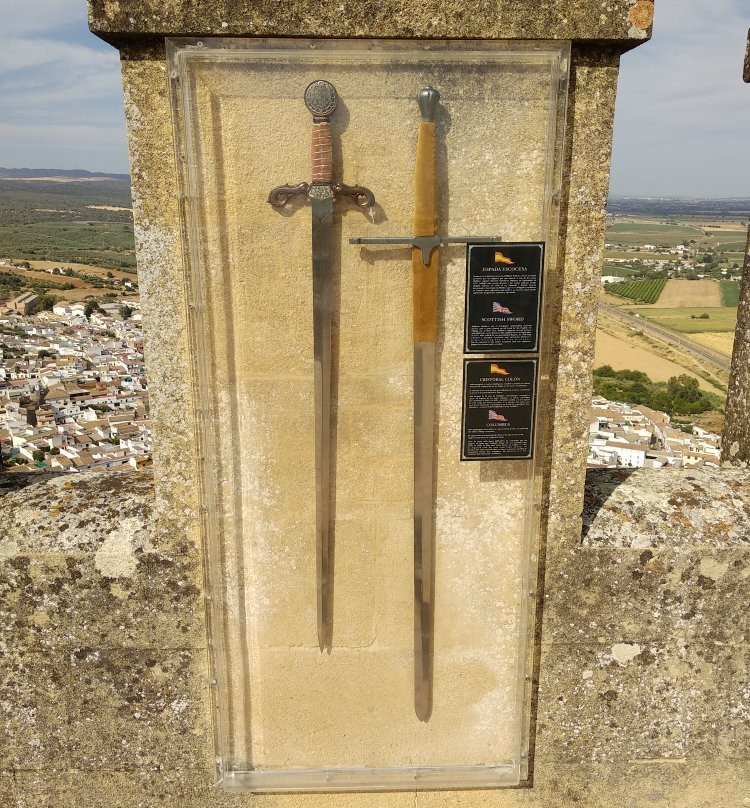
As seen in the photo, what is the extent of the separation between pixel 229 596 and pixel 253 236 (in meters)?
1.64

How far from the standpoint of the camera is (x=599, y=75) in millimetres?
2504

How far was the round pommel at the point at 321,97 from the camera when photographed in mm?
2430

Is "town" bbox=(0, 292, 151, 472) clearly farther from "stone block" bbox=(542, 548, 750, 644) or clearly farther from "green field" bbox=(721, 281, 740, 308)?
"green field" bbox=(721, 281, 740, 308)

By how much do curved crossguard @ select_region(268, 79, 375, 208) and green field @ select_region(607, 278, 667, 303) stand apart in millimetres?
72341

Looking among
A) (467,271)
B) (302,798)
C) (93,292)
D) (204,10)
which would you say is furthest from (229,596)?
(93,292)

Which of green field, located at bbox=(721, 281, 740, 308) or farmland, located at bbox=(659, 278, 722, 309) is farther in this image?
farmland, located at bbox=(659, 278, 722, 309)

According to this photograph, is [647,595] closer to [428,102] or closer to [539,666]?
[539,666]

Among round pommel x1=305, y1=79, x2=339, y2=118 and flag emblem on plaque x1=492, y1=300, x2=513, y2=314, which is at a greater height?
round pommel x1=305, y1=79, x2=339, y2=118

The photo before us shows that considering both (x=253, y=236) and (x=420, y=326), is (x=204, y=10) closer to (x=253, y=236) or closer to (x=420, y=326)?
(x=253, y=236)

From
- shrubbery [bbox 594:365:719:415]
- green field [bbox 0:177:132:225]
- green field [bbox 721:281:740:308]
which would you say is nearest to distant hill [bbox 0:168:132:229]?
green field [bbox 0:177:132:225]

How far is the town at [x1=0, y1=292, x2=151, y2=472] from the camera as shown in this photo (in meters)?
10.4

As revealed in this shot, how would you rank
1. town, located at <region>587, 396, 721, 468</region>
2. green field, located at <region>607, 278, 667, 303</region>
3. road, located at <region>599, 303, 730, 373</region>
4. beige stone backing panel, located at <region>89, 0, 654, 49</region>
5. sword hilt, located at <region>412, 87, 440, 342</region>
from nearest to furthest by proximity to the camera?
1. beige stone backing panel, located at <region>89, 0, 654, 49</region>
2. sword hilt, located at <region>412, 87, 440, 342</region>
3. town, located at <region>587, 396, 721, 468</region>
4. road, located at <region>599, 303, 730, 373</region>
5. green field, located at <region>607, 278, 667, 303</region>

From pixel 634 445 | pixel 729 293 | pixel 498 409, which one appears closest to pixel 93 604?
pixel 498 409

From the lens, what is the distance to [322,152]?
8.07 ft
